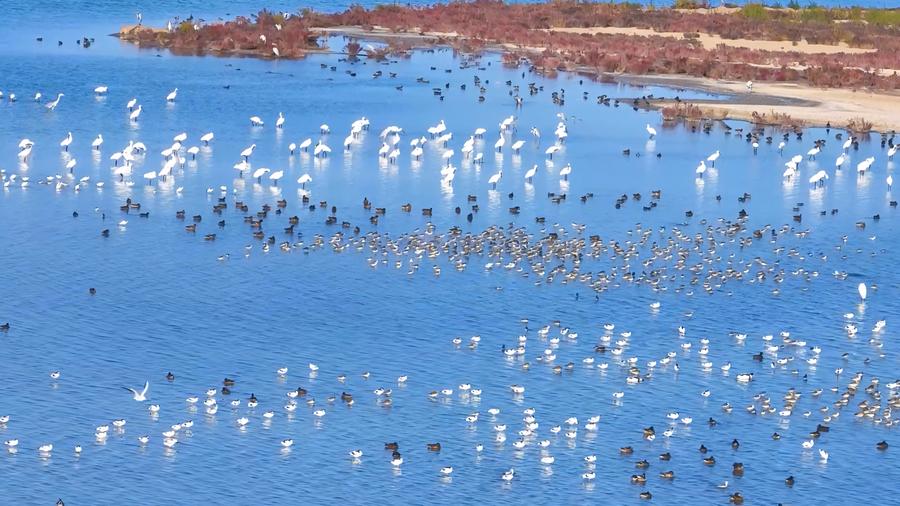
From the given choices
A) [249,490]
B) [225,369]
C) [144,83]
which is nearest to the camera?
[249,490]

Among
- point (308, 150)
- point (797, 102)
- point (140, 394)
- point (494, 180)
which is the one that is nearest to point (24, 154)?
point (308, 150)

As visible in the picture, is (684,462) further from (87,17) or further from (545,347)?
(87,17)

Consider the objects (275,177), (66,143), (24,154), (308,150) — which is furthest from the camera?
(308,150)

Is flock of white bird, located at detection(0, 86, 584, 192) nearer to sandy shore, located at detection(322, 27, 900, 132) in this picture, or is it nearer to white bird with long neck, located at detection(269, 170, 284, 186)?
white bird with long neck, located at detection(269, 170, 284, 186)

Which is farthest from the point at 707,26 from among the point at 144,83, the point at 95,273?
the point at 95,273

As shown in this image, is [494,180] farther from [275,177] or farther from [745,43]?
[745,43]

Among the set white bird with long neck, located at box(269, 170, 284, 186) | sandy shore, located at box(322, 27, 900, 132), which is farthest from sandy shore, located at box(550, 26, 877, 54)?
white bird with long neck, located at box(269, 170, 284, 186)

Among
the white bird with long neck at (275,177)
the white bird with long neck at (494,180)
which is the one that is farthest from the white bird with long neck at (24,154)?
the white bird with long neck at (494,180)
